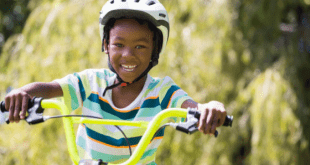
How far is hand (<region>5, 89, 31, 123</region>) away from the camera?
1.66 m

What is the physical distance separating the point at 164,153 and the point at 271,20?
215 centimetres

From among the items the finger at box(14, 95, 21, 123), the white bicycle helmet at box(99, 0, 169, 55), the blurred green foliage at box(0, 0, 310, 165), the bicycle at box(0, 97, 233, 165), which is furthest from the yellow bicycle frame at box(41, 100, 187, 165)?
the blurred green foliage at box(0, 0, 310, 165)

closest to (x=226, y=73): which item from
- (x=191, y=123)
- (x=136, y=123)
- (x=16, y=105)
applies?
(x=136, y=123)

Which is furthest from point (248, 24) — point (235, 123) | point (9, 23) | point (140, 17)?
point (9, 23)

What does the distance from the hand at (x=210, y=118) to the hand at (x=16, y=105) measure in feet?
2.55

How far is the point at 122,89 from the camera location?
219 centimetres

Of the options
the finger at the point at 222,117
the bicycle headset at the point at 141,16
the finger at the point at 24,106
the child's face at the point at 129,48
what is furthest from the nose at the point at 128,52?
the finger at the point at 222,117

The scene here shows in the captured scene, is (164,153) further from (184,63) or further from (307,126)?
(307,126)

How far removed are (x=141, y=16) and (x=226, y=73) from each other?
267 cm

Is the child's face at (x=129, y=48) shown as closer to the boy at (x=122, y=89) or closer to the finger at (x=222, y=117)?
the boy at (x=122, y=89)

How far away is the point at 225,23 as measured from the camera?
4609 millimetres

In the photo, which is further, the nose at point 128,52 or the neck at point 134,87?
the neck at point 134,87

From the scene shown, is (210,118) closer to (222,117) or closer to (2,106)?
(222,117)

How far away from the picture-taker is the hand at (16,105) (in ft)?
5.43
